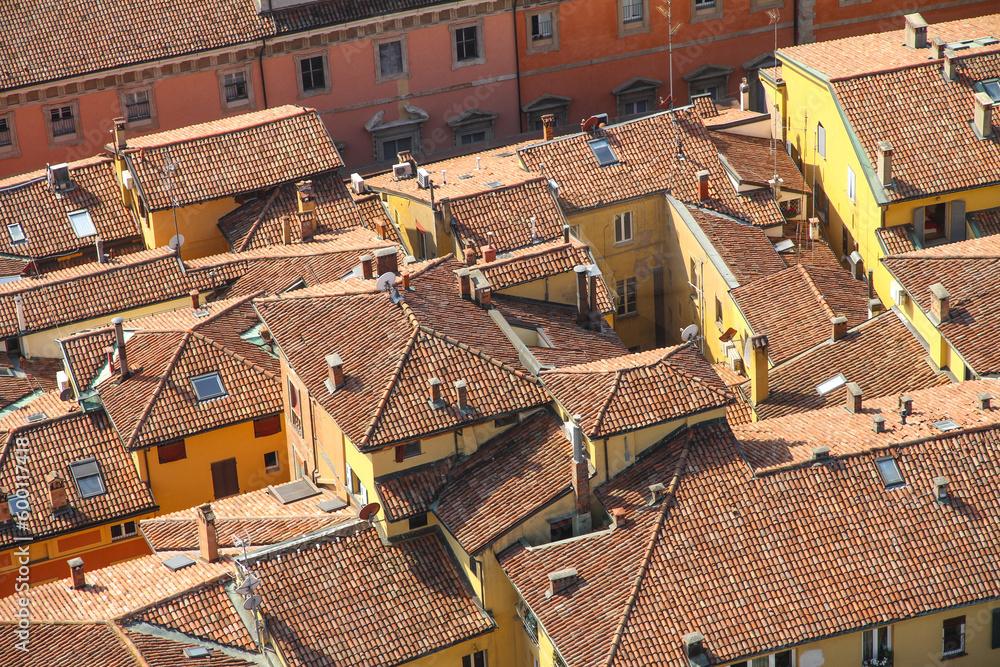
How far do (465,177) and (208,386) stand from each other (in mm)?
15382

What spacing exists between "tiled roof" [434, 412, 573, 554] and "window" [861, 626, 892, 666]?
9.62 m

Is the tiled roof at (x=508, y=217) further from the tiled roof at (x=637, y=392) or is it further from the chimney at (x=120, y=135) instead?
the chimney at (x=120, y=135)

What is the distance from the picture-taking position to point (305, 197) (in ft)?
233

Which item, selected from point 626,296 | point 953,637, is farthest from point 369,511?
point 626,296

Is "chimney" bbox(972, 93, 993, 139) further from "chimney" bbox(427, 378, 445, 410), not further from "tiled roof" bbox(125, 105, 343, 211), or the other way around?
"chimney" bbox(427, 378, 445, 410)

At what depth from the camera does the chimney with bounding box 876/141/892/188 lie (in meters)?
67.2

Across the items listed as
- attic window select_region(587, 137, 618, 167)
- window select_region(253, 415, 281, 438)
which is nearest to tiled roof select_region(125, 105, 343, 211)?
attic window select_region(587, 137, 618, 167)

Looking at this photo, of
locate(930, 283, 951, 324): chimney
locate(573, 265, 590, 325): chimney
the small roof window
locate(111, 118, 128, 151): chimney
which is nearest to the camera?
locate(930, 283, 951, 324): chimney

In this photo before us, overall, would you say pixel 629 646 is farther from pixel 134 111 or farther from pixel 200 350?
pixel 134 111

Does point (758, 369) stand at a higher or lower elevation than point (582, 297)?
lower

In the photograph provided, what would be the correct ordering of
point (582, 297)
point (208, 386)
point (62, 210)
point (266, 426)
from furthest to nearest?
1. point (62, 210)
2. point (582, 297)
3. point (266, 426)
4. point (208, 386)

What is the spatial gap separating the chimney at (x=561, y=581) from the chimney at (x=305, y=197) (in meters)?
25.3

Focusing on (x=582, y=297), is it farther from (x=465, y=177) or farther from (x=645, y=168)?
(x=465, y=177)

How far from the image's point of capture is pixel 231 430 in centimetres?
6138
